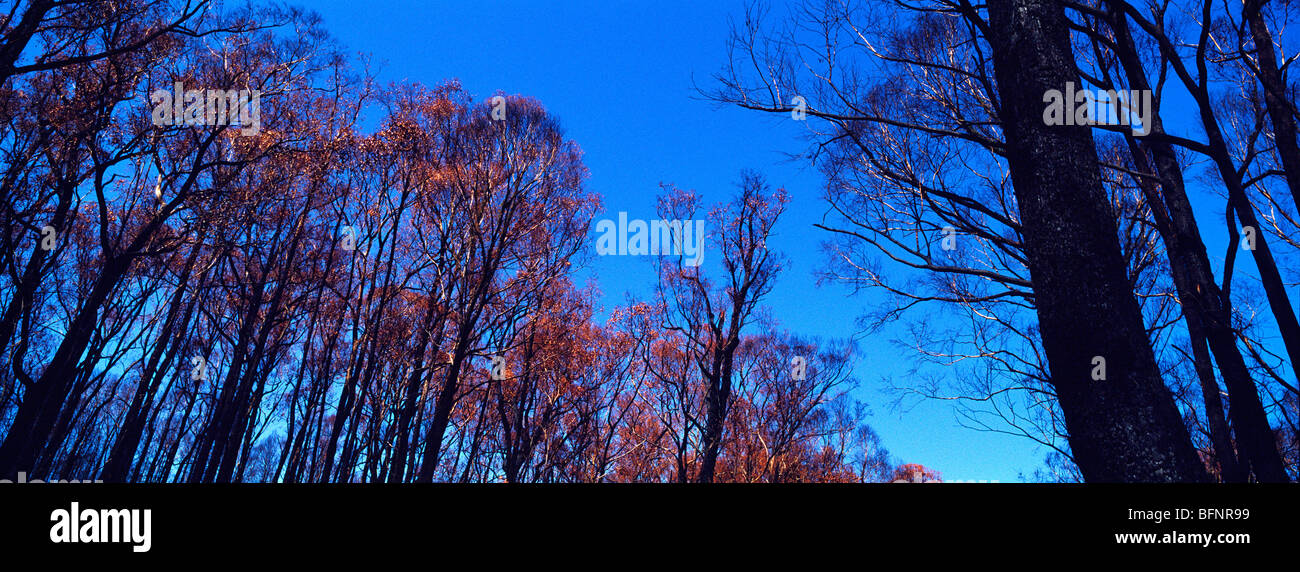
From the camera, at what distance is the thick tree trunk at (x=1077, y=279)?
4055mm

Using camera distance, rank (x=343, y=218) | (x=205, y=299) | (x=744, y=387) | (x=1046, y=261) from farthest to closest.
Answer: (x=744, y=387), (x=205, y=299), (x=343, y=218), (x=1046, y=261)

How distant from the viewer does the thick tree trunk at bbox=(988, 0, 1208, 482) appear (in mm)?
4055

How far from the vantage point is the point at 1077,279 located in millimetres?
4387

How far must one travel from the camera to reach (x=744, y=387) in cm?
2153
